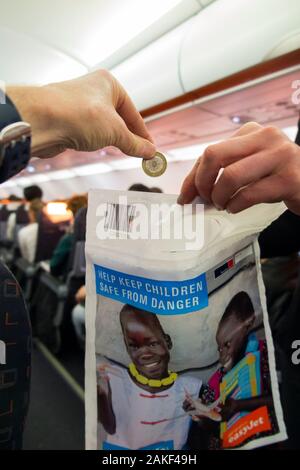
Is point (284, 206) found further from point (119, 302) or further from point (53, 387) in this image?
point (53, 387)

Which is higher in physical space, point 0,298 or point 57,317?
point 57,317

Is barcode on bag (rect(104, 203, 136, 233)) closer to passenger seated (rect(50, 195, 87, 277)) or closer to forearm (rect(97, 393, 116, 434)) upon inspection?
forearm (rect(97, 393, 116, 434))

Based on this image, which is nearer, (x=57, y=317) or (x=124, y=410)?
(x=124, y=410)

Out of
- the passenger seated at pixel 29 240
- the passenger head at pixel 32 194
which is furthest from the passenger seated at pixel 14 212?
the passenger seated at pixel 29 240

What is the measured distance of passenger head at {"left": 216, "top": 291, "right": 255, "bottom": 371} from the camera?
525 mm

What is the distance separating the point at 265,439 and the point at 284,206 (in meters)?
0.40

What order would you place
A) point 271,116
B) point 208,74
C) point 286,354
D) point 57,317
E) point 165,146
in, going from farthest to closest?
point 165,146 < point 271,116 < point 57,317 < point 208,74 < point 286,354

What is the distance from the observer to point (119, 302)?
495mm

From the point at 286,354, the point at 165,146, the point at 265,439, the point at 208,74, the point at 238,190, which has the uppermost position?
the point at 165,146

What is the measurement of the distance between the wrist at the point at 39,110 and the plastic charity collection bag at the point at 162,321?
0.10 m

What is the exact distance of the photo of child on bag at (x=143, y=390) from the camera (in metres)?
0.49

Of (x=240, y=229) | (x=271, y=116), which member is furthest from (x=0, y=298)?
(x=271, y=116)

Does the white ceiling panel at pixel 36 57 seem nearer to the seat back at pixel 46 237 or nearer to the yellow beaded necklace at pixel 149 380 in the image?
the yellow beaded necklace at pixel 149 380

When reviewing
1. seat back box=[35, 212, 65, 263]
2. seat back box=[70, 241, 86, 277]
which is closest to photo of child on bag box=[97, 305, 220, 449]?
seat back box=[70, 241, 86, 277]
